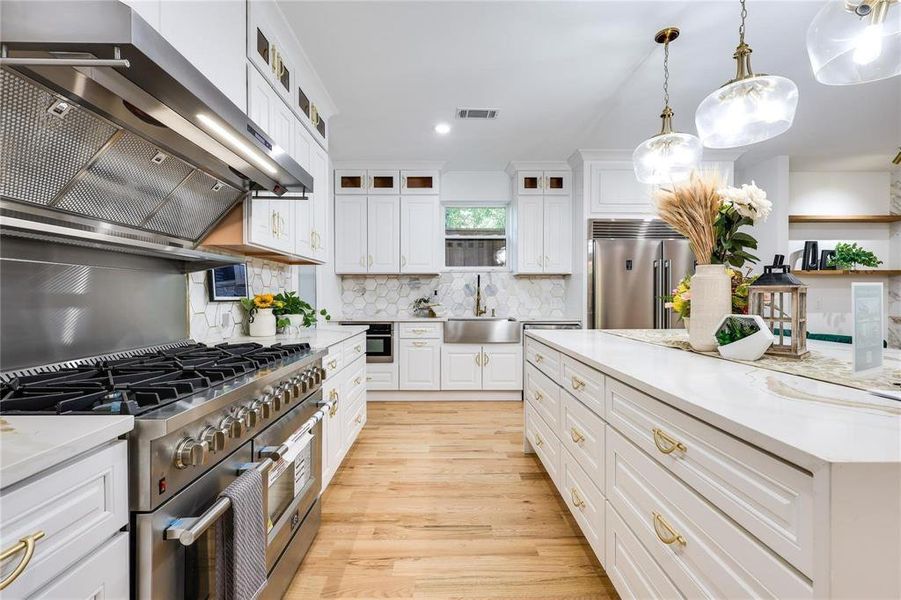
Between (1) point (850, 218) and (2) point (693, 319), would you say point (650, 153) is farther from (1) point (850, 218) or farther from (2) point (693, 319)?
(1) point (850, 218)

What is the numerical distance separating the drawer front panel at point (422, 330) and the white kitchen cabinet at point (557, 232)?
1.43 meters

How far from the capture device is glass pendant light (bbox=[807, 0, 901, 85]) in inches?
40.9

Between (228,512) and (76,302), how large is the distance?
2.99ft

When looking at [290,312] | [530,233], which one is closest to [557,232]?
[530,233]

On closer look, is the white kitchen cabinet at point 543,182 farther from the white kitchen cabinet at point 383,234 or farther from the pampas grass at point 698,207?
the pampas grass at point 698,207

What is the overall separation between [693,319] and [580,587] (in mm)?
1162

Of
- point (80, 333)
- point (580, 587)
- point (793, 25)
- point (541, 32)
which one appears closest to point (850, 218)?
point (793, 25)

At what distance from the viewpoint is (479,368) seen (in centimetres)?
416

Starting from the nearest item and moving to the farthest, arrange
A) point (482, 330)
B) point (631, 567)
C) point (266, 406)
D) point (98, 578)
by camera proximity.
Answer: point (98, 578)
point (631, 567)
point (266, 406)
point (482, 330)

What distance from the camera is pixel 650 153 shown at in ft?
6.63

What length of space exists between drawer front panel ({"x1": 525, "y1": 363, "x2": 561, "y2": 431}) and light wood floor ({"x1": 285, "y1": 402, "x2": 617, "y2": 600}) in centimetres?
46

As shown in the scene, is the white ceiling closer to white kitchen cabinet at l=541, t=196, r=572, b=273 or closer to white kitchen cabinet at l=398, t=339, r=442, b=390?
white kitchen cabinet at l=541, t=196, r=572, b=273

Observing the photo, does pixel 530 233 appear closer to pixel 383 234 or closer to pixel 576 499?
pixel 383 234

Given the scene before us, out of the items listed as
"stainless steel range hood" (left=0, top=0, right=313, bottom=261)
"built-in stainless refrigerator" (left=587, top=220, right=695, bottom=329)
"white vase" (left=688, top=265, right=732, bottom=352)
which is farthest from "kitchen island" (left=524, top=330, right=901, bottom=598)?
"built-in stainless refrigerator" (left=587, top=220, right=695, bottom=329)
